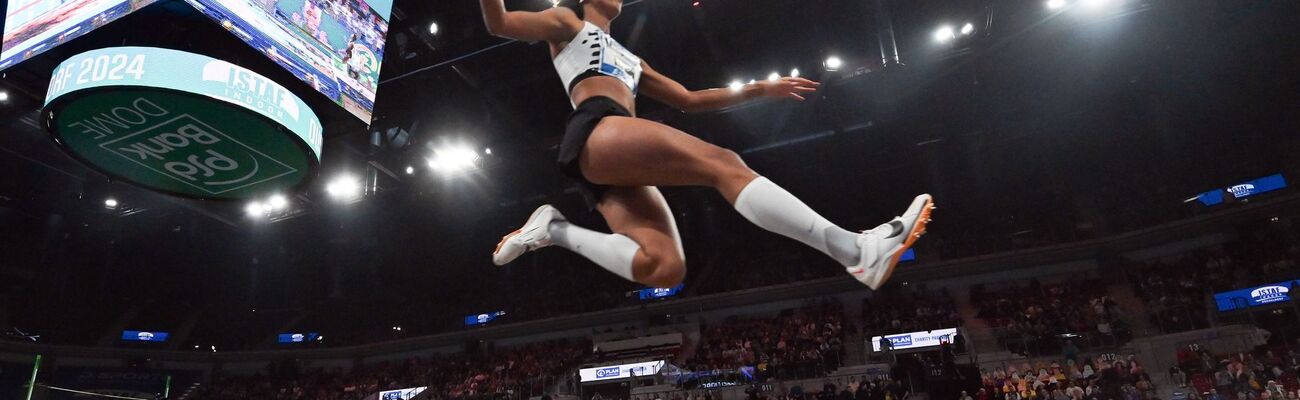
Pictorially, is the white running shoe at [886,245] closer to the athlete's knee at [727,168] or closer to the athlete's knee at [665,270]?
the athlete's knee at [727,168]

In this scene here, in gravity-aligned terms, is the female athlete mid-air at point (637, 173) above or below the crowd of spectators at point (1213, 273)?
below

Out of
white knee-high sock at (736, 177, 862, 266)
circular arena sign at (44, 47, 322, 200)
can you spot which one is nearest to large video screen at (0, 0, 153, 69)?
circular arena sign at (44, 47, 322, 200)

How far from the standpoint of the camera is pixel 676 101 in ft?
10.6

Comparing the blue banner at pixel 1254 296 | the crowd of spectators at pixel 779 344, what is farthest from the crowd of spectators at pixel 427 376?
the blue banner at pixel 1254 296

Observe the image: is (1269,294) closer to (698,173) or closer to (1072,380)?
(1072,380)

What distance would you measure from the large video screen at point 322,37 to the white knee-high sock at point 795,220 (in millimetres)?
5012

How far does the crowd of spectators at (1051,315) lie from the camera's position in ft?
43.8

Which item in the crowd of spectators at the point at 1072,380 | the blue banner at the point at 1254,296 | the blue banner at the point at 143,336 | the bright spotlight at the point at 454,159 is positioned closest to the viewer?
the crowd of spectators at the point at 1072,380

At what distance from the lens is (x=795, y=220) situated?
2.27m

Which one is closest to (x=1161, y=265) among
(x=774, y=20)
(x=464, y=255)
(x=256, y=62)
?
(x=774, y=20)

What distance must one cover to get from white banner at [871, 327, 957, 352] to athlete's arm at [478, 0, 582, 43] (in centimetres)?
1389

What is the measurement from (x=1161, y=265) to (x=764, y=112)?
1026 centimetres

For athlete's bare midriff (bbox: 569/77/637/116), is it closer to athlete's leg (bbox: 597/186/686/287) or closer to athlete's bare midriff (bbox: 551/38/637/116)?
athlete's bare midriff (bbox: 551/38/637/116)

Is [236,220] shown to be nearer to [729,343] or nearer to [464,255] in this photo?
[464,255]
